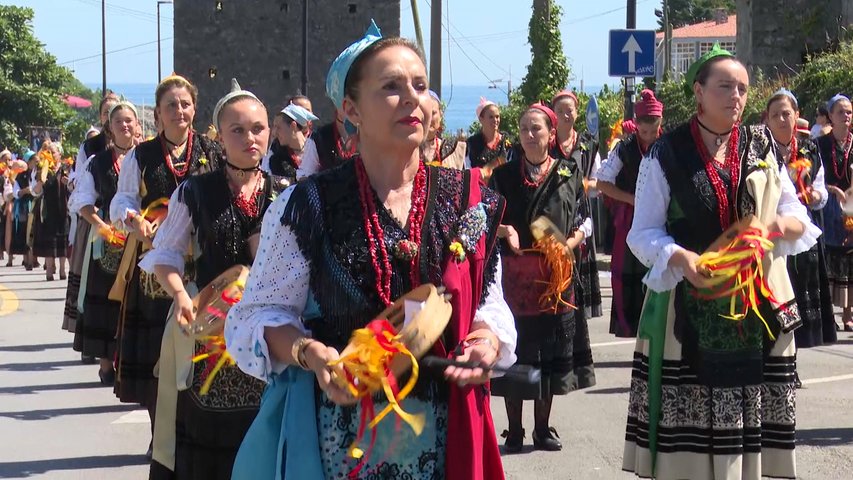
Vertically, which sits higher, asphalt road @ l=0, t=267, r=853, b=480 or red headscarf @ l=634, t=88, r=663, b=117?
red headscarf @ l=634, t=88, r=663, b=117

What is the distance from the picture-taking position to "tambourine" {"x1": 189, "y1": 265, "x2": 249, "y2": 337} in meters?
5.54

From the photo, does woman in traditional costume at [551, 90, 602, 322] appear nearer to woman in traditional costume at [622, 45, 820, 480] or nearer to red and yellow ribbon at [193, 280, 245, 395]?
woman in traditional costume at [622, 45, 820, 480]

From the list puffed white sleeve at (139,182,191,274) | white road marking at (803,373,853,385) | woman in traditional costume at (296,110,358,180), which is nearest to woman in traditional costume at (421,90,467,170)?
woman in traditional costume at (296,110,358,180)

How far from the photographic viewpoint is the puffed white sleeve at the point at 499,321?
3.73 meters

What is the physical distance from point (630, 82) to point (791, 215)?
12202mm

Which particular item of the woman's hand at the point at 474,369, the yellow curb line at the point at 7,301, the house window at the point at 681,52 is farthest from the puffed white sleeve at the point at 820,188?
the house window at the point at 681,52

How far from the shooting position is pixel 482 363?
3514 millimetres

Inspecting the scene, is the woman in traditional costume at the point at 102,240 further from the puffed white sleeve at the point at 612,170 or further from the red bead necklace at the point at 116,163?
the puffed white sleeve at the point at 612,170

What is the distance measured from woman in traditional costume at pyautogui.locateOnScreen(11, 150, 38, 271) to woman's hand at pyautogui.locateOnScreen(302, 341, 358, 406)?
68.2ft

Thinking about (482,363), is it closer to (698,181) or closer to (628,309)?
(698,181)

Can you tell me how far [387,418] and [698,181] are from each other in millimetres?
2510

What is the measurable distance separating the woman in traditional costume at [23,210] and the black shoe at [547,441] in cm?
1678

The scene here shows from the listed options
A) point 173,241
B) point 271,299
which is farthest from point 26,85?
point 271,299

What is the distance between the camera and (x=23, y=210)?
24.7 m
